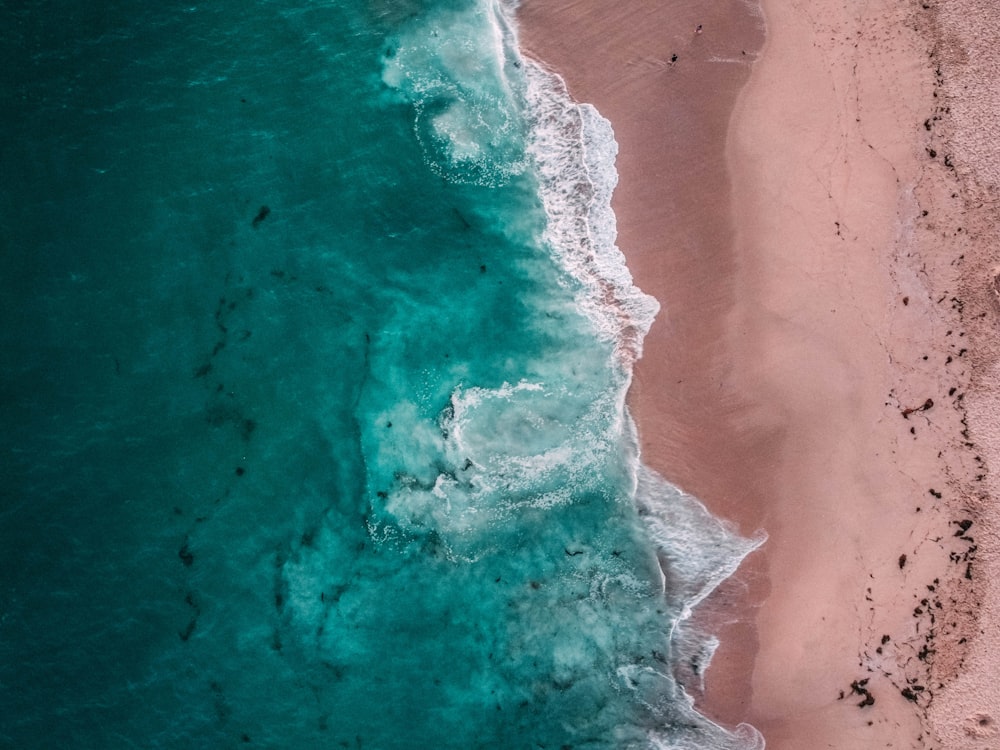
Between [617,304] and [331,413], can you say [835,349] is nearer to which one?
[617,304]

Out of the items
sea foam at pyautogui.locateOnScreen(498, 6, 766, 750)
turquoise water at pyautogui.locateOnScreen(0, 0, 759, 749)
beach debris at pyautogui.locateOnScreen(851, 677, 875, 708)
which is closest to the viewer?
beach debris at pyautogui.locateOnScreen(851, 677, 875, 708)

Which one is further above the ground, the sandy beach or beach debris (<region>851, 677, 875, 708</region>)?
the sandy beach

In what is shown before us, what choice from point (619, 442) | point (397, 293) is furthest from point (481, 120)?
point (619, 442)

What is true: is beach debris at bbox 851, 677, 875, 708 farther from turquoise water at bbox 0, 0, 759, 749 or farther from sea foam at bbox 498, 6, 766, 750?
turquoise water at bbox 0, 0, 759, 749

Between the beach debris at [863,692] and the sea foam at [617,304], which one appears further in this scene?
the sea foam at [617,304]

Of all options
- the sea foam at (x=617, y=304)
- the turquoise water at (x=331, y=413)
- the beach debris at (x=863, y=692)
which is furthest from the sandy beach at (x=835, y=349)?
the turquoise water at (x=331, y=413)

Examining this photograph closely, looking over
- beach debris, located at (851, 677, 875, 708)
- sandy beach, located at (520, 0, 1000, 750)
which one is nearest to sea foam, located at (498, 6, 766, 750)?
sandy beach, located at (520, 0, 1000, 750)

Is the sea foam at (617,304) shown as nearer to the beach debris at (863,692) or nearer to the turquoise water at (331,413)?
the turquoise water at (331,413)
